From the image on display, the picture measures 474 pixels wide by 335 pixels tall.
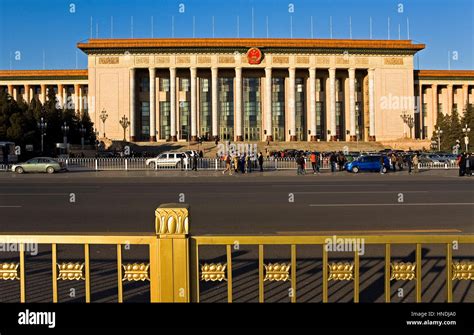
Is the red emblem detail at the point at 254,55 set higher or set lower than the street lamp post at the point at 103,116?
higher

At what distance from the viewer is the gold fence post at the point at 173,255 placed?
14.0ft

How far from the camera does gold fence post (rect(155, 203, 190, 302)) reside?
168 inches

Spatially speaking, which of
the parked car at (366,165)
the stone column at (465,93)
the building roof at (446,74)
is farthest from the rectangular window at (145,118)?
the stone column at (465,93)

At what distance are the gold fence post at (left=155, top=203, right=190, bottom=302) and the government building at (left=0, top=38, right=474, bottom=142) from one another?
3228 inches

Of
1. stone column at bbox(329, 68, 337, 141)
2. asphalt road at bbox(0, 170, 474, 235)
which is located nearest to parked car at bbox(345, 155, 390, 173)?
asphalt road at bbox(0, 170, 474, 235)

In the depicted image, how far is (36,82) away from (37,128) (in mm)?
40973

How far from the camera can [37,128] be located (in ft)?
189

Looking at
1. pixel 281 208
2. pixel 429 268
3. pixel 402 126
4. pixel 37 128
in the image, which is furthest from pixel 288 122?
pixel 429 268

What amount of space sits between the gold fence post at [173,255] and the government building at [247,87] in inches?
3228

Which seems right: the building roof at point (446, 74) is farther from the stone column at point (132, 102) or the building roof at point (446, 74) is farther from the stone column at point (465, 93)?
the stone column at point (132, 102)

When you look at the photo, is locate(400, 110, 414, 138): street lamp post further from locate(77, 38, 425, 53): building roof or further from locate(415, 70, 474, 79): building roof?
locate(77, 38, 425, 53): building roof

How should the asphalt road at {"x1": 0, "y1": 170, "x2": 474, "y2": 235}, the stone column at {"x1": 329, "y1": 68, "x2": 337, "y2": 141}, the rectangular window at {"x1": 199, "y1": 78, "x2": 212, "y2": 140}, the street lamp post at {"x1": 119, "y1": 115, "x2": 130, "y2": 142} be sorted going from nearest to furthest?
the asphalt road at {"x1": 0, "y1": 170, "x2": 474, "y2": 235}
the street lamp post at {"x1": 119, "y1": 115, "x2": 130, "y2": 142}
the stone column at {"x1": 329, "y1": 68, "x2": 337, "y2": 141}
the rectangular window at {"x1": 199, "y1": 78, "x2": 212, "y2": 140}

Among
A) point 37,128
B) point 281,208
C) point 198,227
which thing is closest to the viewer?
point 198,227
